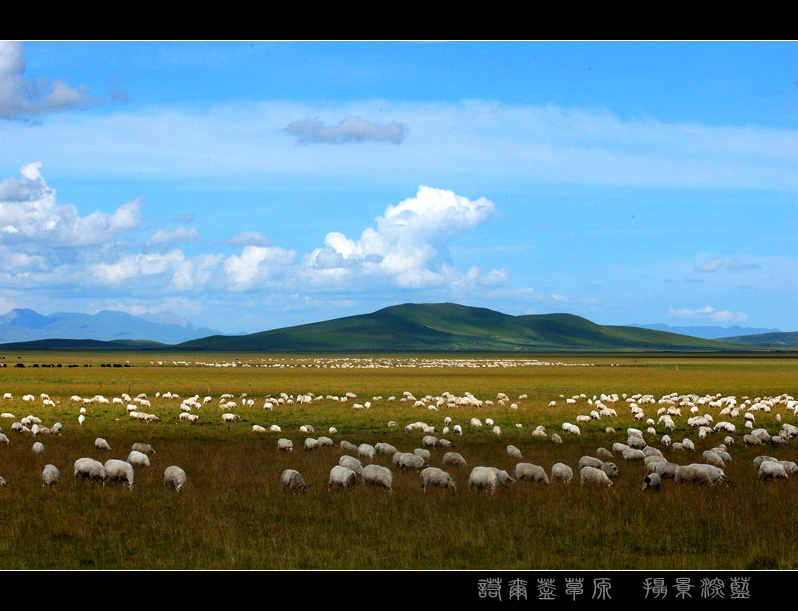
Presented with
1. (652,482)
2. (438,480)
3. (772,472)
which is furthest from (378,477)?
(772,472)

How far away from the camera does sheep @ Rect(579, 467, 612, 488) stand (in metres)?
17.3

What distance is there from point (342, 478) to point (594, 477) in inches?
248

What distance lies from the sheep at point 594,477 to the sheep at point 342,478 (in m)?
5.73

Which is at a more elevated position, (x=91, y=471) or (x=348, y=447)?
(x=91, y=471)

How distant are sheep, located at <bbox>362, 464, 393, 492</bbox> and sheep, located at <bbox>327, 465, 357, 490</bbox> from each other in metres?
0.29

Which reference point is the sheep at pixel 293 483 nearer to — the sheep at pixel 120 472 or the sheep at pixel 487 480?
the sheep at pixel 120 472

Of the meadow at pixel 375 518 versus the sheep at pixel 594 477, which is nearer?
the meadow at pixel 375 518

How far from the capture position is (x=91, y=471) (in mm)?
17203

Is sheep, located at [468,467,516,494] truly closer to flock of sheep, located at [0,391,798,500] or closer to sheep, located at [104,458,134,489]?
flock of sheep, located at [0,391,798,500]

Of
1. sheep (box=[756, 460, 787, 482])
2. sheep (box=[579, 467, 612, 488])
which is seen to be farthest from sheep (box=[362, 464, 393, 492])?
sheep (box=[756, 460, 787, 482])

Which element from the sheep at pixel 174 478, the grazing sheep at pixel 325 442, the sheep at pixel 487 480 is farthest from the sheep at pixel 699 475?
the sheep at pixel 174 478

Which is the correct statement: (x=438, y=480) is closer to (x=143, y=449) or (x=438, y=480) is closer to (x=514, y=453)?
(x=514, y=453)

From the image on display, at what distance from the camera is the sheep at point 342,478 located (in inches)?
664
